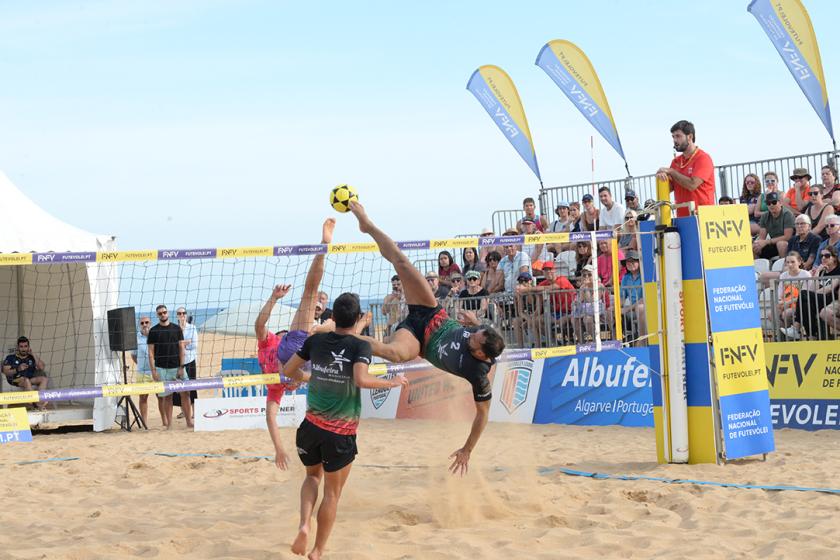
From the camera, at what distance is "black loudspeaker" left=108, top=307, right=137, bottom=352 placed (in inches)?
475

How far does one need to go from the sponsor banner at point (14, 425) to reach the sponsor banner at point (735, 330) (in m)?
8.00

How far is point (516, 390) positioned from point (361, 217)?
5.30 m

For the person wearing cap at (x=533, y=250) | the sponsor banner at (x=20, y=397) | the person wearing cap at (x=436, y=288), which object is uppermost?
the person wearing cap at (x=533, y=250)

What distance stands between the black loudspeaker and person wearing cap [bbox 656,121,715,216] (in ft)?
24.2

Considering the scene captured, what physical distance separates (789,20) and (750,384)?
7704mm

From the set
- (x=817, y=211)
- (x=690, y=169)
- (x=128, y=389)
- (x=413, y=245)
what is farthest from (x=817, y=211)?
(x=128, y=389)

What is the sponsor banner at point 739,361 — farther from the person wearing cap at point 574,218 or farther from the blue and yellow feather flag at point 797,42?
the blue and yellow feather flag at point 797,42

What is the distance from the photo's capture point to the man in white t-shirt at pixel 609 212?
42.1 feet

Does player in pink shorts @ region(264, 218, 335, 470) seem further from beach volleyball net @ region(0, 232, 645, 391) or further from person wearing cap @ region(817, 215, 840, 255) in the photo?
person wearing cap @ region(817, 215, 840, 255)

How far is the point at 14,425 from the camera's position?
36.8ft

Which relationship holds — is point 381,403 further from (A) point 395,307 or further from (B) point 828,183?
(B) point 828,183

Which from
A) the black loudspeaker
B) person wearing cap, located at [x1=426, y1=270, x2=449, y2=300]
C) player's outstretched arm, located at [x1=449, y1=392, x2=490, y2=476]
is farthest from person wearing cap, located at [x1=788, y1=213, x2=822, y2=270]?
the black loudspeaker

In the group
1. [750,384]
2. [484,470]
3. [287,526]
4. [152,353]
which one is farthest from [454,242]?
[152,353]

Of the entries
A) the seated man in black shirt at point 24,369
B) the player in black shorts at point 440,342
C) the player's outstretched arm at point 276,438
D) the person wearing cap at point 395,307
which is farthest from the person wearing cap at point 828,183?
the seated man in black shirt at point 24,369
